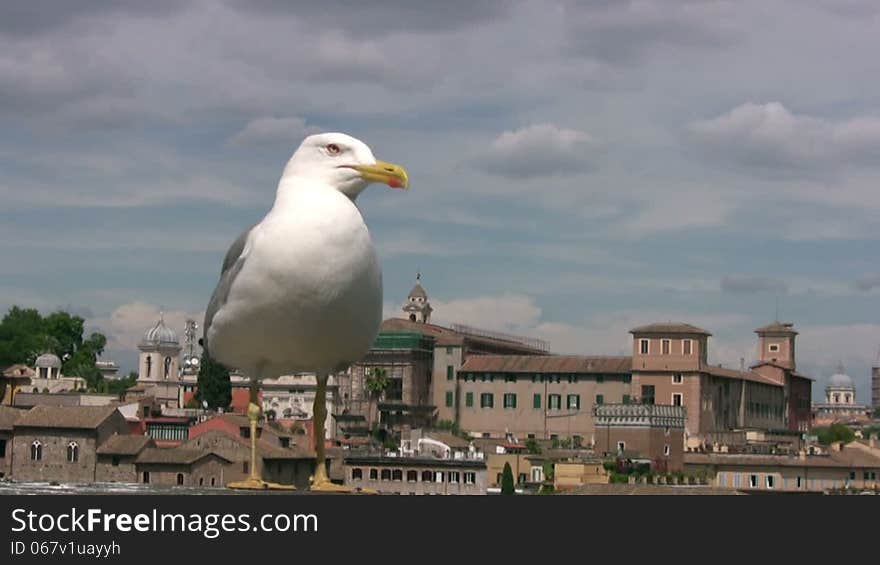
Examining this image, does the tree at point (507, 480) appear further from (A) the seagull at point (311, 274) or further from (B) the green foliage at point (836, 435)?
(B) the green foliage at point (836, 435)

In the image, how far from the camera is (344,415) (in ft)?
356

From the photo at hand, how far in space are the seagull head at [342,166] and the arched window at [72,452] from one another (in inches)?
2750

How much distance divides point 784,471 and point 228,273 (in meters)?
82.6

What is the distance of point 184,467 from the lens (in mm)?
69375

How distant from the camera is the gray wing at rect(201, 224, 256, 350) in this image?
9.64m

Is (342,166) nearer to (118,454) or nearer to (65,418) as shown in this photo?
(118,454)

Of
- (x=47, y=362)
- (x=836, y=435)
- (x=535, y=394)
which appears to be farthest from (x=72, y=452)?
(x=836, y=435)

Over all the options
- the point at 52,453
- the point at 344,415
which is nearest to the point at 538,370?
the point at 344,415

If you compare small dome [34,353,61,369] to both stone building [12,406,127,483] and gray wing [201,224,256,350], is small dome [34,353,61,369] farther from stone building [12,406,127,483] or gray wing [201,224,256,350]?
gray wing [201,224,256,350]

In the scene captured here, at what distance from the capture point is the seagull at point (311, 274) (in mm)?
9070

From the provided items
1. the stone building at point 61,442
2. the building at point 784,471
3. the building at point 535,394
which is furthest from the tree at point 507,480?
the building at point 535,394

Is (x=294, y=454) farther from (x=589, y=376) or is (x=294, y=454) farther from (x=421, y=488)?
(x=589, y=376)

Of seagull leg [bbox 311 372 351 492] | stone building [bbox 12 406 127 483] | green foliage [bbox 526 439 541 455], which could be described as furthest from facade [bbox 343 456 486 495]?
seagull leg [bbox 311 372 351 492]
